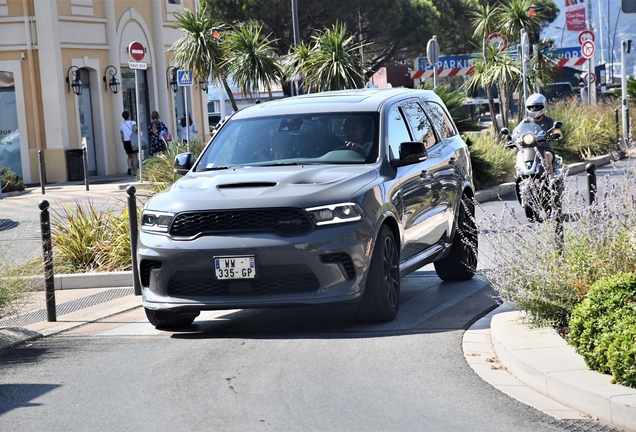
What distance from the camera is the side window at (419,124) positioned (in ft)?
32.3

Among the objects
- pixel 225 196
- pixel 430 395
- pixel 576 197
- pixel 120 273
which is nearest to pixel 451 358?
pixel 430 395

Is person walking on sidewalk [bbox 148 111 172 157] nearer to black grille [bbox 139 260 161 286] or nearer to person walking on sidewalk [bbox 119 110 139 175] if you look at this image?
person walking on sidewalk [bbox 119 110 139 175]

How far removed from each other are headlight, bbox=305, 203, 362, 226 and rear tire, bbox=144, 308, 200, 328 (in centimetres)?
144

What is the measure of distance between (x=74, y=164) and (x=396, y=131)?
76.4ft

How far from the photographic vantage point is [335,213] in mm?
7906

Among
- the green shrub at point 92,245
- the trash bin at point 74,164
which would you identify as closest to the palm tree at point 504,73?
the trash bin at point 74,164

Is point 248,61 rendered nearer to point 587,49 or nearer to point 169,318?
point 587,49

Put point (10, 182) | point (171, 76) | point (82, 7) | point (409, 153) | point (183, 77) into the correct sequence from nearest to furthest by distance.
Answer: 1. point (409, 153)
2. point (183, 77)
3. point (10, 182)
4. point (82, 7)
5. point (171, 76)

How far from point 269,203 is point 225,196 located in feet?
1.35

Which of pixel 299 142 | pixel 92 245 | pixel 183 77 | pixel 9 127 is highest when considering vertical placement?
pixel 183 77

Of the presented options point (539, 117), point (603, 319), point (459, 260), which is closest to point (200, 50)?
point (539, 117)

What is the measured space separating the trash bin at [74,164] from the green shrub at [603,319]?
26.1 meters

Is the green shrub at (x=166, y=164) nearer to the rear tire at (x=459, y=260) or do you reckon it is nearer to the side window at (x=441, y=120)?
the side window at (x=441, y=120)

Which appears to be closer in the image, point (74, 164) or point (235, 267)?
point (235, 267)
